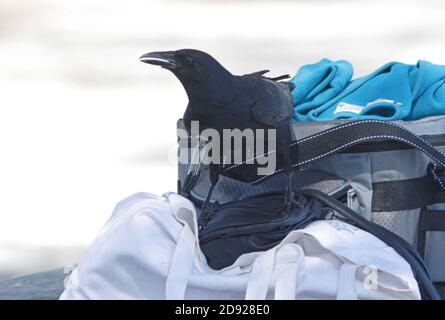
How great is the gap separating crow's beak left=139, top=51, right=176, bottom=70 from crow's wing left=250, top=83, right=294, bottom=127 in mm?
220

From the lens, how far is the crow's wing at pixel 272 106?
8.91 ft

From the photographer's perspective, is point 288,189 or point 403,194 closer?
point 288,189

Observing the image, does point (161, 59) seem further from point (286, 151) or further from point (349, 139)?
point (349, 139)

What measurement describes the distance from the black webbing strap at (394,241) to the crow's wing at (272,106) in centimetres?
20

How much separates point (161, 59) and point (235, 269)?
58 cm

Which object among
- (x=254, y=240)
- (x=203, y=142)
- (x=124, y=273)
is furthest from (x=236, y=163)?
(x=124, y=273)

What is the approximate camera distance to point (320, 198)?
2.66 metres

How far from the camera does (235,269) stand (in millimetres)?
2457

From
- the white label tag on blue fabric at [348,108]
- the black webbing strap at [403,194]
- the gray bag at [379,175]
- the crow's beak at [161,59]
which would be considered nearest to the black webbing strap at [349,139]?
the gray bag at [379,175]

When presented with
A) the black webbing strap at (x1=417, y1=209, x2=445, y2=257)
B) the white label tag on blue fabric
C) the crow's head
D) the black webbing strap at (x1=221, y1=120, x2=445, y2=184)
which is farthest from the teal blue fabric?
the crow's head

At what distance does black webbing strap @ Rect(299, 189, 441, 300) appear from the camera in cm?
250

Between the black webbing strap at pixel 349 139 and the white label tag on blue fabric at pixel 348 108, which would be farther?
the white label tag on blue fabric at pixel 348 108

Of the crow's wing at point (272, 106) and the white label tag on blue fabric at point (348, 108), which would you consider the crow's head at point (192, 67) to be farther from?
the white label tag on blue fabric at point (348, 108)

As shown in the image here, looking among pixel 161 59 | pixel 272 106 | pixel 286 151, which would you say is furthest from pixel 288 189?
pixel 161 59
